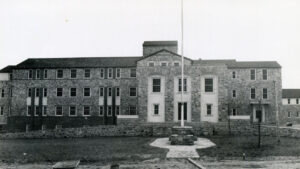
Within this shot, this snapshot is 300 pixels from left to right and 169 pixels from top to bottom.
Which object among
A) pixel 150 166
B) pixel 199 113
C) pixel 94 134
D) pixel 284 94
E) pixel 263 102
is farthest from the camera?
pixel 284 94

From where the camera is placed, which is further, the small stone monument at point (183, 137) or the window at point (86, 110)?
the window at point (86, 110)

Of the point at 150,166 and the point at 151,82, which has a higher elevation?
the point at 151,82

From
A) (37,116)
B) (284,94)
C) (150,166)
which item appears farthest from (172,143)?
(284,94)

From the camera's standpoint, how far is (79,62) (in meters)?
44.5

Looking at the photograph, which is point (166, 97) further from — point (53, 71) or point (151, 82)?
point (53, 71)

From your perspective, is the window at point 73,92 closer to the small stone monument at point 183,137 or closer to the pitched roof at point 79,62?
the pitched roof at point 79,62

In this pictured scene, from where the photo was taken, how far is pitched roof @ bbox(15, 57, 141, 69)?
4325 cm

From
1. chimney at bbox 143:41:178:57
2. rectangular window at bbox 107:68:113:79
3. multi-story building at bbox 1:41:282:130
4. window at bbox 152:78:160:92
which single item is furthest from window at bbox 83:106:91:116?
window at bbox 152:78:160:92

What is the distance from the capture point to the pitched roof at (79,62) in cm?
4325

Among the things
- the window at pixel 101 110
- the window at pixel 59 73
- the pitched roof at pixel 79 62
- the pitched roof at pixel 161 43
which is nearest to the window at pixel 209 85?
the pitched roof at pixel 79 62

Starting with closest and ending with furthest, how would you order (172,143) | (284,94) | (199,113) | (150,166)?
(150,166), (172,143), (199,113), (284,94)

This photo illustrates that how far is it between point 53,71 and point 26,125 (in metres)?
8.50

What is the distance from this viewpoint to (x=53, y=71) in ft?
144

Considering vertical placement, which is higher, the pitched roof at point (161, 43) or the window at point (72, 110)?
the pitched roof at point (161, 43)
